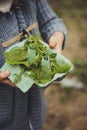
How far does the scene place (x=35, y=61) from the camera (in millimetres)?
1720

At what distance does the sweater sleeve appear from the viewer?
206 cm

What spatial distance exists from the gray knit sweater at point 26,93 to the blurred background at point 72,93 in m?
1.11

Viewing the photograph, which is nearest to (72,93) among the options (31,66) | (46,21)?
(46,21)

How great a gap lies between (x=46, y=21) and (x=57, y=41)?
0.14 metres

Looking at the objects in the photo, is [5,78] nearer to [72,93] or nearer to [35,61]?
[35,61]

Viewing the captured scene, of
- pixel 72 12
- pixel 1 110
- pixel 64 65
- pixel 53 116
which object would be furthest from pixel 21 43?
pixel 72 12

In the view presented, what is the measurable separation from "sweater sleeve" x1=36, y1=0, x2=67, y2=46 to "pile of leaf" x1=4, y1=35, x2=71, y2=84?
290mm

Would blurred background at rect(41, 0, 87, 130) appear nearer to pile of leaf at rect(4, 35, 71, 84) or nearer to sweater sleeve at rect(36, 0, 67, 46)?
sweater sleeve at rect(36, 0, 67, 46)

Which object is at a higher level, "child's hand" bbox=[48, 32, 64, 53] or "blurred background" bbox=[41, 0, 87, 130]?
"child's hand" bbox=[48, 32, 64, 53]

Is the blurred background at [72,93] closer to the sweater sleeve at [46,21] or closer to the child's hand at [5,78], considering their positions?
the sweater sleeve at [46,21]

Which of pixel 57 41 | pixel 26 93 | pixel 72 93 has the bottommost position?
pixel 72 93

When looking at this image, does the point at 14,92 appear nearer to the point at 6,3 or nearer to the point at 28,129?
the point at 28,129

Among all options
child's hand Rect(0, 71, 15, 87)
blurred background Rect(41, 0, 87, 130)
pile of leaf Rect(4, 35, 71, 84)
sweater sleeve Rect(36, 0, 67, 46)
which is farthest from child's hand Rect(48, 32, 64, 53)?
blurred background Rect(41, 0, 87, 130)

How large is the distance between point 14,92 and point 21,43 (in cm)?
27
